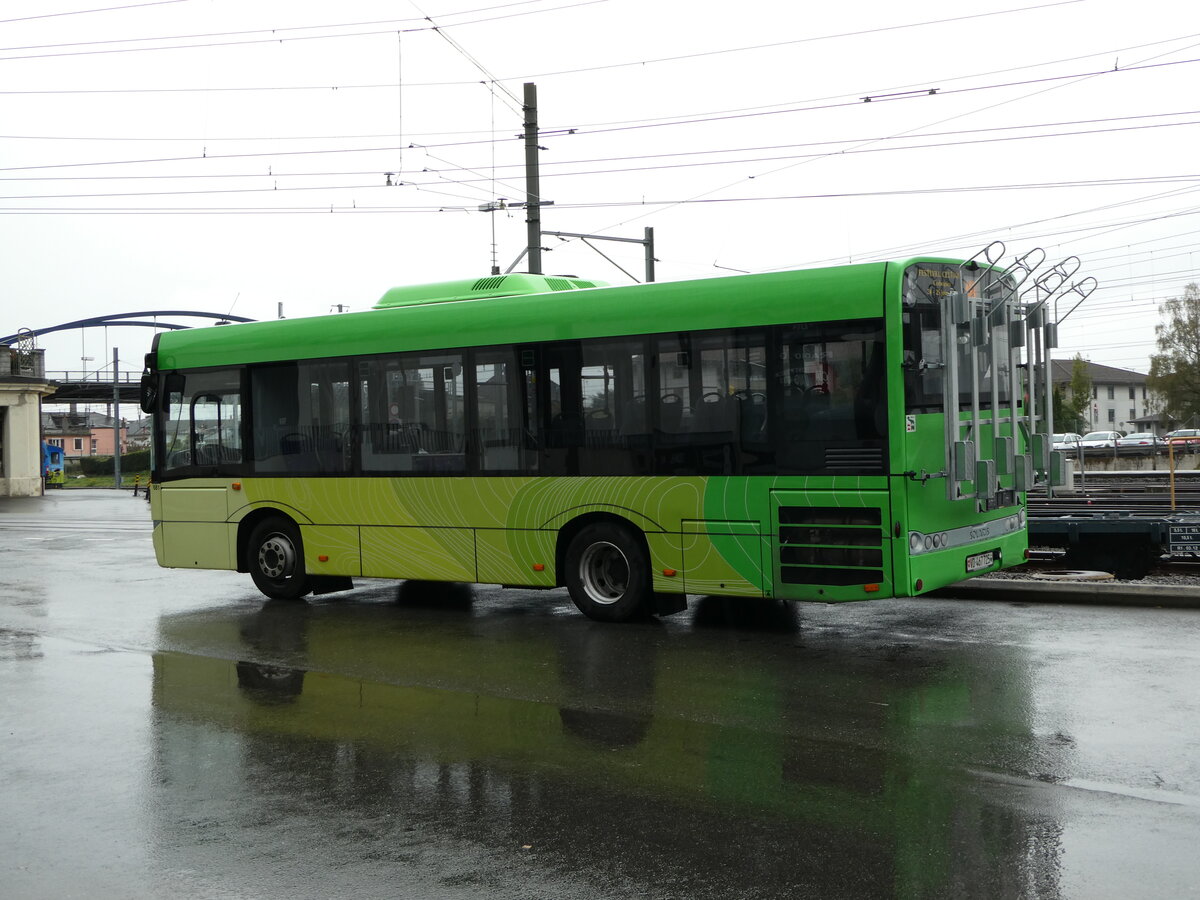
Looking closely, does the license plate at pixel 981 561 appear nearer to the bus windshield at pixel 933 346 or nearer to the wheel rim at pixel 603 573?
the bus windshield at pixel 933 346

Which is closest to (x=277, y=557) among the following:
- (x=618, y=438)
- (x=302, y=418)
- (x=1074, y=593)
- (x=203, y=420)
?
(x=302, y=418)

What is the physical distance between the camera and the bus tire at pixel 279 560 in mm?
13109

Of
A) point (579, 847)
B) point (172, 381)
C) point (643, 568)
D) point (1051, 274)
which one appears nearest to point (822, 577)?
point (643, 568)

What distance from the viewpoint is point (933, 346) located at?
9602mm

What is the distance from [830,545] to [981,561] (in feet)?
4.91

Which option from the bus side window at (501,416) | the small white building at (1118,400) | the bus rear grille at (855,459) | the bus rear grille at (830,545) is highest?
the small white building at (1118,400)

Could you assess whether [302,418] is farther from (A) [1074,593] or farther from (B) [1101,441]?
(B) [1101,441]

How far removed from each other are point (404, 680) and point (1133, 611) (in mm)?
6559

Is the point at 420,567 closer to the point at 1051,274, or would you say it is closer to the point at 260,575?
the point at 260,575

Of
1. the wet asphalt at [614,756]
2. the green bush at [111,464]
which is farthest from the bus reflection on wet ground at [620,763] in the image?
the green bush at [111,464]

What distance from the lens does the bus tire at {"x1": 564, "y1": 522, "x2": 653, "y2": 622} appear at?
35.5 feet

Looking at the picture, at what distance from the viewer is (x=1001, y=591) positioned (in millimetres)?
11922

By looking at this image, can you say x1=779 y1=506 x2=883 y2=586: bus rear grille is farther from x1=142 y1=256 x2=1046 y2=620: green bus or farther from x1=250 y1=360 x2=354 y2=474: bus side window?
x1=250 y1=360 x2=354 y2=474: bus side window

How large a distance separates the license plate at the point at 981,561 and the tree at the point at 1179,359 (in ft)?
270
